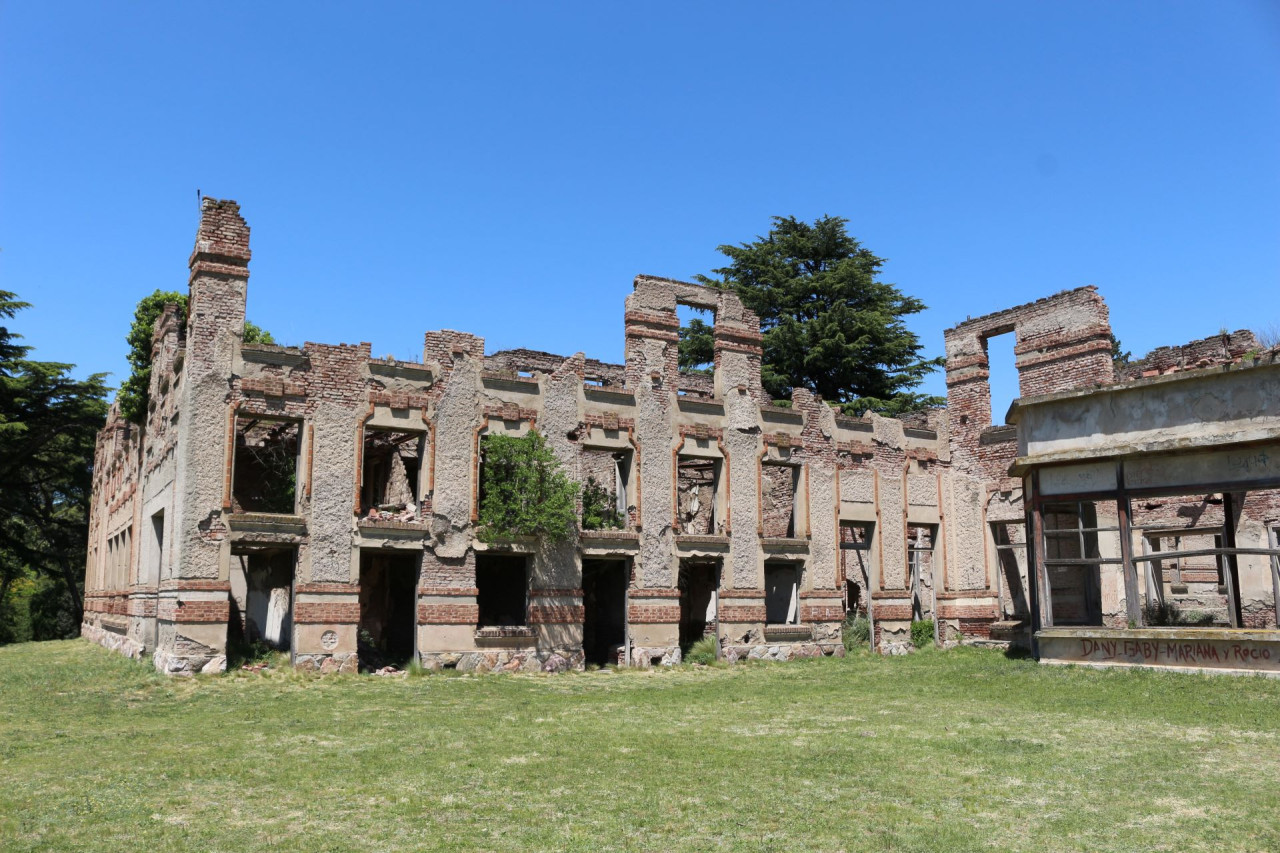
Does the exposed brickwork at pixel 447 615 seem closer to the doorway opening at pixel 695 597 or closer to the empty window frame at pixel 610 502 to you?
the empty window frame at pixel 610 502

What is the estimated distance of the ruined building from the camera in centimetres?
1909

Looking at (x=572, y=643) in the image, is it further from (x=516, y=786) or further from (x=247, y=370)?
(x=516, y=786)

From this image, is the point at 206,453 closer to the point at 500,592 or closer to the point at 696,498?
the point at 500,592

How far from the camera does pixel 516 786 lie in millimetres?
9844

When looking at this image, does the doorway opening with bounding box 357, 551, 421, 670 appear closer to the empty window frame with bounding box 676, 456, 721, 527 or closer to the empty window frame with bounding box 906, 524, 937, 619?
the empty window frame with bounding box 676, 456, 721, 527

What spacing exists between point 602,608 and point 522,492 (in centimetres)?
662

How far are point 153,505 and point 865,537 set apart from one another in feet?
56.9

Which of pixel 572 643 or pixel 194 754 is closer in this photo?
pixel 194 754

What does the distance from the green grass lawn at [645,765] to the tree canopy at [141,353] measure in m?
13.3

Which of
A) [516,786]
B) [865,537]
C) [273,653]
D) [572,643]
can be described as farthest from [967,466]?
[516,786]

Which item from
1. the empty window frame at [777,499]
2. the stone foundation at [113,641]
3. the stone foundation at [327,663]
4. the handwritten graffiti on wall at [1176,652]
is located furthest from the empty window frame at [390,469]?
the handwritten graffiti on wall at [1176,652]

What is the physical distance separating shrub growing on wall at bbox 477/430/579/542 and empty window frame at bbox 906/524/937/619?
9.89 m

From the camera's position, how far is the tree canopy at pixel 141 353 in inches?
1179

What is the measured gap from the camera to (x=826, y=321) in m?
38.0
